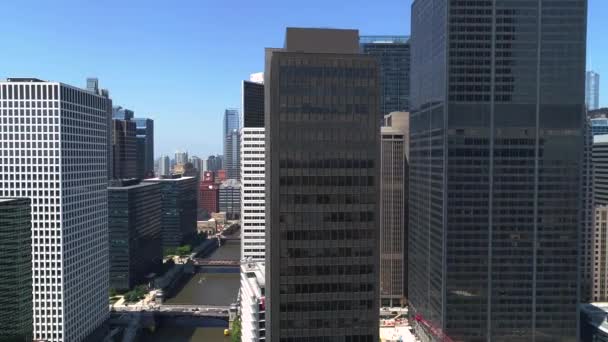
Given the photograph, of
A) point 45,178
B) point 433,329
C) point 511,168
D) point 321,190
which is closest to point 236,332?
point 433,329

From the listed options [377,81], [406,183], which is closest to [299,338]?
[377,81]

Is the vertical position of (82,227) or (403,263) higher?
(82,227)

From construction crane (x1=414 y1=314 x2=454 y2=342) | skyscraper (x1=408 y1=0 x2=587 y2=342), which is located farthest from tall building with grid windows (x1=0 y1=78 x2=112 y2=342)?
skyscraper (x1=408 y1=0 x2=587 y2=342)

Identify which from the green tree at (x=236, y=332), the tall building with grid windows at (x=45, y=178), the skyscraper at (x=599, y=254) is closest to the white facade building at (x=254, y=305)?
the green tree at (x=236, y=332)

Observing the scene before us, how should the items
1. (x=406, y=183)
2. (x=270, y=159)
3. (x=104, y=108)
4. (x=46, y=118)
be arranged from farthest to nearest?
(x=406, y=183)
(x=104, y=108)
(x=46, y=118)
(x=270, y=159)

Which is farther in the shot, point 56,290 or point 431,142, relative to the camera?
point 431,142

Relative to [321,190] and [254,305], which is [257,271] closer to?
[254,305]

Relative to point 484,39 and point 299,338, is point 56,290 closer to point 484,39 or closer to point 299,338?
point 299,338
